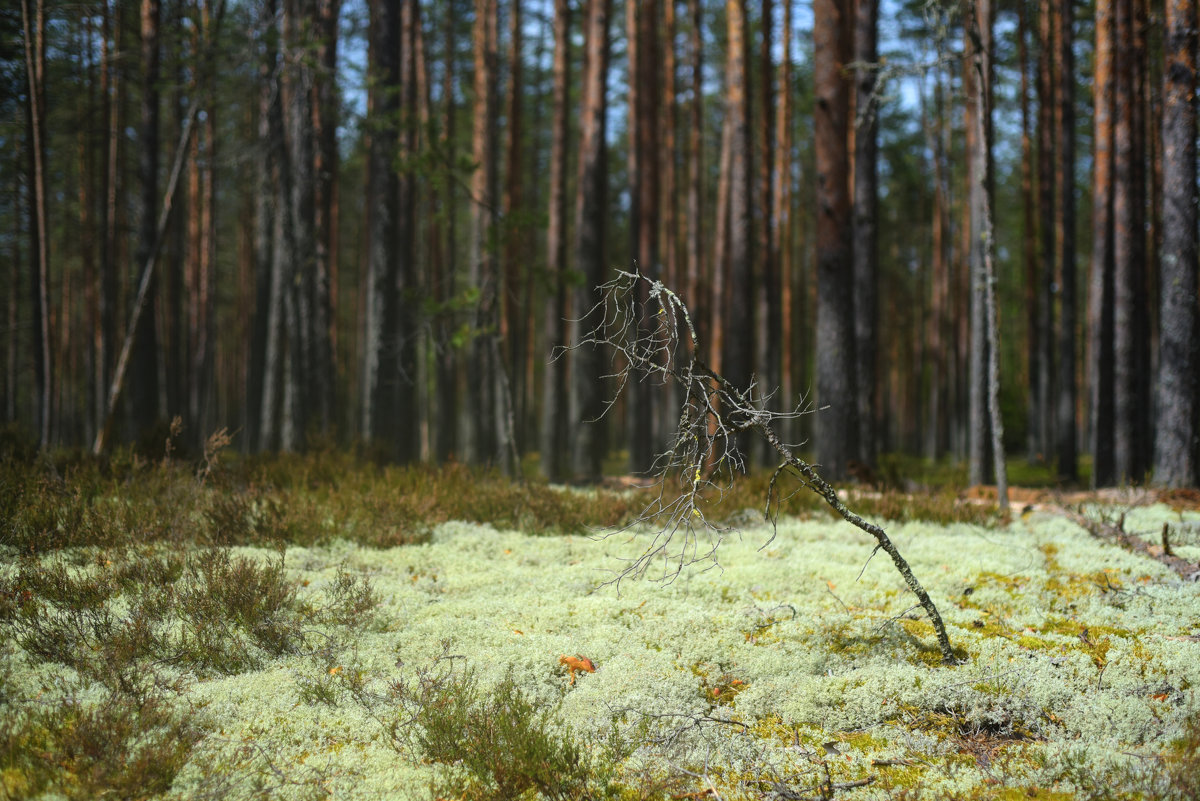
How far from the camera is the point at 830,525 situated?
6875mm

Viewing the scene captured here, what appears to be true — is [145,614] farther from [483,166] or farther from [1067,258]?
[1067,258]

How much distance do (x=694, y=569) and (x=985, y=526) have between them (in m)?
3.32

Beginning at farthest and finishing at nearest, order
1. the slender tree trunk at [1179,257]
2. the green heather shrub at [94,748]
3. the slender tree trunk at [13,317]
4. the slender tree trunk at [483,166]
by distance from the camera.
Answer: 1. the slender tree trunk at [13,317]
2. the slender tree trunk at [483,166]
3. the slender tree trunk at [1179,257]
4. the green heather shrub at [94,748]

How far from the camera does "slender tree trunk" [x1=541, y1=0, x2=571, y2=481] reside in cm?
1291

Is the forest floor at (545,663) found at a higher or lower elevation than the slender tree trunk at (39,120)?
lower

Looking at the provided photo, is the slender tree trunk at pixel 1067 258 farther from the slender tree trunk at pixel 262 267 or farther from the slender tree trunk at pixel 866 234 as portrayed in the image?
the slender tree trunk at pixel 262 267

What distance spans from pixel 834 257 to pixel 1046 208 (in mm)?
9921

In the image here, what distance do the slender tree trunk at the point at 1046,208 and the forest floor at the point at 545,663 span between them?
1249 cm

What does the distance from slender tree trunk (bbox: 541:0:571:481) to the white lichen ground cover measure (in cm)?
743

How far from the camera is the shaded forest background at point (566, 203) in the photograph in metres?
9.59

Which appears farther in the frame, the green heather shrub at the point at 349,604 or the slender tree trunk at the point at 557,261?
the slender tree trunk at the point at 557,261

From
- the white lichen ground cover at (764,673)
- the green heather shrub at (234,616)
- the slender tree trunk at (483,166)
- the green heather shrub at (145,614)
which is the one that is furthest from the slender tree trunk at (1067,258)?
the green heather shrub at (145,614)

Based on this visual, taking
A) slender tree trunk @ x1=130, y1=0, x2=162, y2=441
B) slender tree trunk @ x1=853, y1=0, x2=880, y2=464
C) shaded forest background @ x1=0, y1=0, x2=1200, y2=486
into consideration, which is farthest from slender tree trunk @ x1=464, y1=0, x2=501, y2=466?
slender tree trunk @ x1=853, y1=0, x2=880, y2=464

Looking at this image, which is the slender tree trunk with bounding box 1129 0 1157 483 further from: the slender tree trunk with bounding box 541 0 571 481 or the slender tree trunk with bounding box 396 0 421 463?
the slender tree trunk with bounding box 396 0 421 463
